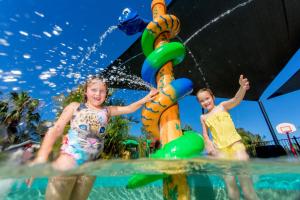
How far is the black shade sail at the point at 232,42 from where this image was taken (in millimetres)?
9844

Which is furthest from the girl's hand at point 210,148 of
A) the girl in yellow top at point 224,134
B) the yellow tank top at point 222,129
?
the yellow tank top at point 222,129

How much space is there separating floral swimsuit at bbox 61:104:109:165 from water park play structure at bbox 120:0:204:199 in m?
0.59

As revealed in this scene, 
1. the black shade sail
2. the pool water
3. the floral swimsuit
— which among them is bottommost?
the pool water

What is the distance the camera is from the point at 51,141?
2602 millimetres

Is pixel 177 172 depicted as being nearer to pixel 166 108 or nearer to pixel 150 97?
pixel 166 108

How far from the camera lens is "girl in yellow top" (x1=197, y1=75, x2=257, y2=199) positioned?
3.56 m

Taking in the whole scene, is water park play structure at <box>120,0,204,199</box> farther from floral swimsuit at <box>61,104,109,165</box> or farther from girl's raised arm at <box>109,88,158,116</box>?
floral swimsuit at <box>61,104,109,165</box>

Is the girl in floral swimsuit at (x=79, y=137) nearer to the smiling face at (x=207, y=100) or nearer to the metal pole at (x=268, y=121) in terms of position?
the smiling face at (x=207, y=100)

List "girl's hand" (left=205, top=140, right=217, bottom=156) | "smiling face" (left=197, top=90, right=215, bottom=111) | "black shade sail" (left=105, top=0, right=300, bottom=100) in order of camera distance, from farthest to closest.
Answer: "black shade sail" (left=105, top=0, right=300, bottom=100), "smiling face" (left=197, top=90, right=215, bottom=111), "girl's hand" (left=205, top=140, right=217, bottom=156)

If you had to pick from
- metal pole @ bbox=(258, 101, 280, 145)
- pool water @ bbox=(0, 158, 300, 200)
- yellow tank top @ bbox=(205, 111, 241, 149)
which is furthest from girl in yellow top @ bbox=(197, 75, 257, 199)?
metal pole @ bbox=(258, 101, 280, 145)

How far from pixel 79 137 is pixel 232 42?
34.5 feet

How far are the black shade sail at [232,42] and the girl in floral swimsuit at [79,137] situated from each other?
757cm

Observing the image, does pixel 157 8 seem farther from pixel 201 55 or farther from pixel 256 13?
pixel 201 55

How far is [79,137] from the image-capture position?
2.77 m
